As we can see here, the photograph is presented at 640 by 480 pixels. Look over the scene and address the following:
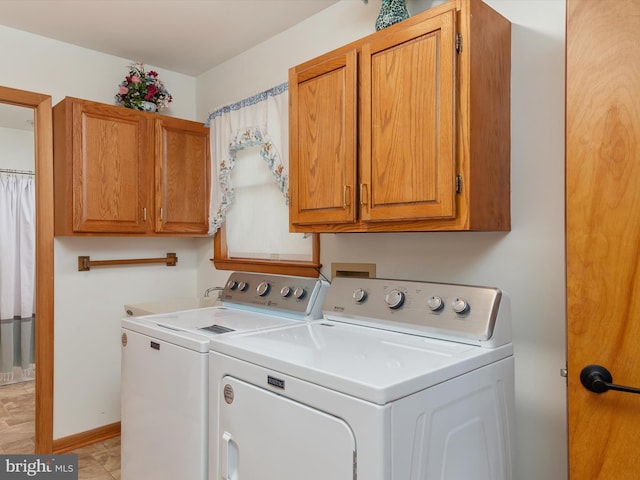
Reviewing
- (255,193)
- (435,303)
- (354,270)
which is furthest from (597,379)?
(255,193)

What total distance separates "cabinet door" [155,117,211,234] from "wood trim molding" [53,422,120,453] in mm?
1362

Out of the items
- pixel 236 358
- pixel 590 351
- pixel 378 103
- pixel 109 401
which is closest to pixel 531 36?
pixel 378 103

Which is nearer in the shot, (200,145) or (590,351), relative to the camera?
(590,351)

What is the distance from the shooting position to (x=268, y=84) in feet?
8.98

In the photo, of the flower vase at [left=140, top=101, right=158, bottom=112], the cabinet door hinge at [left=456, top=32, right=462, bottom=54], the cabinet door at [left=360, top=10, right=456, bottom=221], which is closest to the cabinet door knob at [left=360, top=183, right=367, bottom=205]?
the cabinet door at [left=360, top=10, right=456, bottom=221]

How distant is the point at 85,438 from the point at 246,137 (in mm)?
2153

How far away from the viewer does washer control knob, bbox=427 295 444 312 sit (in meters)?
1.53

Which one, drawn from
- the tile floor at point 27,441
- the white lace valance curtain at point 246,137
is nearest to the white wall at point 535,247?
the white lace valance curtain at point 246,137

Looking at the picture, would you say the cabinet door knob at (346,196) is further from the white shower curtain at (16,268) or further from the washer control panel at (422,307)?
the white shower curtain at (16,268)

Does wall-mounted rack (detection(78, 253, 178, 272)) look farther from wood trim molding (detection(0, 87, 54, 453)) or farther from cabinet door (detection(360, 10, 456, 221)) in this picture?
cabinet door (detection(360, 10, 456, 221))

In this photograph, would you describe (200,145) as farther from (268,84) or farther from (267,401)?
(267,401)

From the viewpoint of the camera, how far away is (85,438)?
282 cm

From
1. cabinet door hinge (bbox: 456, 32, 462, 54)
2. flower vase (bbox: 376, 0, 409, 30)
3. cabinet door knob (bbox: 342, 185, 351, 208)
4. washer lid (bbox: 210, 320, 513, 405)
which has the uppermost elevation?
flower vase (bbox: 376, 0, 409, 30)

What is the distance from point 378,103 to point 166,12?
146 centimetres
